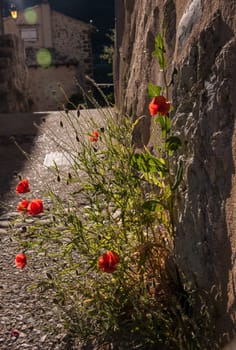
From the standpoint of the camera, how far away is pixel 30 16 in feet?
66.2

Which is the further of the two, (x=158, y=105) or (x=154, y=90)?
(x=154, y=90)

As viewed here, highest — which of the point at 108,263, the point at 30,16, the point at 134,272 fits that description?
the point at 30,16

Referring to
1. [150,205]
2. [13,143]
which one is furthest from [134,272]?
[13,143]

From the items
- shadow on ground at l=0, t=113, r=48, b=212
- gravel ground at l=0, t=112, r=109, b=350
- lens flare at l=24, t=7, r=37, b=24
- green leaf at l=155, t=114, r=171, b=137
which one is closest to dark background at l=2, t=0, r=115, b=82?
lens flare at l=24, t=7, r=37, b=24

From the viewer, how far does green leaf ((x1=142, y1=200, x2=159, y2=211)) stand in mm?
2012

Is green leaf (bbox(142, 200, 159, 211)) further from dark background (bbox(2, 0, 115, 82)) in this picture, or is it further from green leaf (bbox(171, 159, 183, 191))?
dark background (bbox(2, 0, 115, 82))

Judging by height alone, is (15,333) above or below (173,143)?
below

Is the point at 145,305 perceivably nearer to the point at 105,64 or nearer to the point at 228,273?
the point at 228,273

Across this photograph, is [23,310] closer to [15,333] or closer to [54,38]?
[15,333]

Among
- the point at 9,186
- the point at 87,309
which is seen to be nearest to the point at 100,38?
the point at 9,186

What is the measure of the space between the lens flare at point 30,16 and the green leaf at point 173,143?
19344 mm

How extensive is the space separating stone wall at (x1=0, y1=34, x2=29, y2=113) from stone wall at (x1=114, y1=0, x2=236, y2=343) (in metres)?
7.68

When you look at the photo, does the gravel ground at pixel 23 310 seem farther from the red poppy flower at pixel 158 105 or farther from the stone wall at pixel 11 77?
the stone wall at pixel 11 77

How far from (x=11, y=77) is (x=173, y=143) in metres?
8.23
